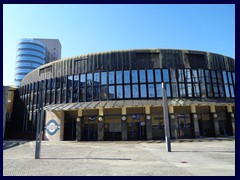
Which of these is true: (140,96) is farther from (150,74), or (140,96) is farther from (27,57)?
(27,57)

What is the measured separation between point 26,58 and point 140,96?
320 feet

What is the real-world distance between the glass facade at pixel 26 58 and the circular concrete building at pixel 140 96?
281 ft

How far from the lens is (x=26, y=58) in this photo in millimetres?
107375

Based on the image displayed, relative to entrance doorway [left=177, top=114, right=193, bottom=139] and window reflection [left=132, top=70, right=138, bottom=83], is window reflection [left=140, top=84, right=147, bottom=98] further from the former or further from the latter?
entrance doorway [left=177, top=114, right=193, bottom=139]

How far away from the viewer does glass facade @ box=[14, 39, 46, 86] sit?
107250 mm

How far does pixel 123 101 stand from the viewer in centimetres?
2789

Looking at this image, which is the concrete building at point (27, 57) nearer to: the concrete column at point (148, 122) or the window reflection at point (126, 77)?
the window reflection at point (126, 77)

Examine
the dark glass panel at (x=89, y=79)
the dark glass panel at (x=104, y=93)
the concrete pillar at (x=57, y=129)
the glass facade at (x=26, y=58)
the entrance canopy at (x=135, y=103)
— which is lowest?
the concrete pillar at (x=57, y=129)

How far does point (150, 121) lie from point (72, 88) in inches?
514

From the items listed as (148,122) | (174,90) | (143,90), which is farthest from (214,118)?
(143,90)

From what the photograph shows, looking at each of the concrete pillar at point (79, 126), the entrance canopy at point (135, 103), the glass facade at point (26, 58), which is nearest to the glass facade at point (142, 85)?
the entrance canopy at point (135, 103)

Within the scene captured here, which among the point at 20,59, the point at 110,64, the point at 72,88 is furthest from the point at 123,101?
the point at 20,59

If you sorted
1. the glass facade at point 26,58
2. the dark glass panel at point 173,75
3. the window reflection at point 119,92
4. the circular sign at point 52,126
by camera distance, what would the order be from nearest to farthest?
the circular sign at point 52,126 → the window reflection at point 119,92 → the dark glass panel at point 173,75 → the glass facade at point 26,58

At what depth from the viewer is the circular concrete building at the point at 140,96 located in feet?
90.1
